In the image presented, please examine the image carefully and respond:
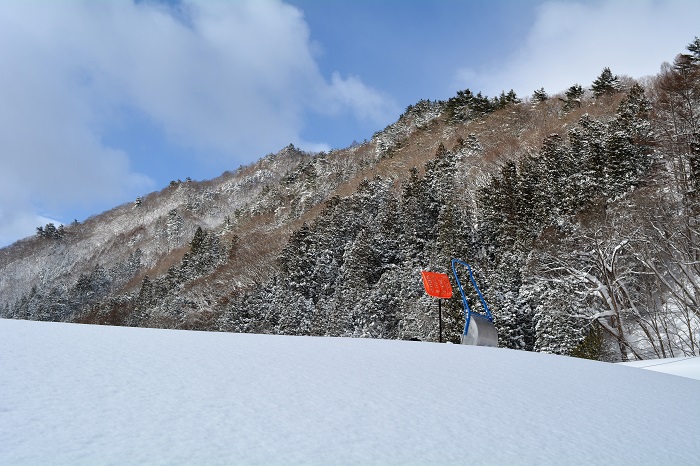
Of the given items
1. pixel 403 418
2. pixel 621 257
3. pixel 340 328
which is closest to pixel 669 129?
pixel 621 257

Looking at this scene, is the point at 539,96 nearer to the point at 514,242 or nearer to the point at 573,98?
the point at 573,98

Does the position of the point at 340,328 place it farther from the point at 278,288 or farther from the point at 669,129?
the point at 669,129

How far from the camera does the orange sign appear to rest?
560 inches

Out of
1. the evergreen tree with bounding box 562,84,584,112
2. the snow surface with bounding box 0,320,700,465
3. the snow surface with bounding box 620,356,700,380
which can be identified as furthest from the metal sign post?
the evergreen tree with bounding box 562,84,584,112

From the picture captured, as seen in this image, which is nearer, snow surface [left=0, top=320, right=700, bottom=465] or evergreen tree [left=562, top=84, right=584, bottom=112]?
snow surface [left=0, top=320, right=700, bottom=465]

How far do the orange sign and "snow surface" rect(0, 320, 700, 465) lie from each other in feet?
35.2

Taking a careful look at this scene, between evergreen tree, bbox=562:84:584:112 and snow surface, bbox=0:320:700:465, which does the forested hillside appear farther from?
snow surface, bbox=0:320:700:465

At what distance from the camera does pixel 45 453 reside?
49.7 inches

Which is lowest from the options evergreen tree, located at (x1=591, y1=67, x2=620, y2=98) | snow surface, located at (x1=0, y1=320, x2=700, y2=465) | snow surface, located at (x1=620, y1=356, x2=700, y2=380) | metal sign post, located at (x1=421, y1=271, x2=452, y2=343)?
snow surface, located at (x1=620, y1=356, x2=700, y2=380)

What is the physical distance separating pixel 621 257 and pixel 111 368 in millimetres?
18065

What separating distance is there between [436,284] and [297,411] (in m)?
13.2

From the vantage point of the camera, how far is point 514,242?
22578 millimetres

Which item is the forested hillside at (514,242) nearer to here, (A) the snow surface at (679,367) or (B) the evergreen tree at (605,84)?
(B) the evergreen tree at (605,84)

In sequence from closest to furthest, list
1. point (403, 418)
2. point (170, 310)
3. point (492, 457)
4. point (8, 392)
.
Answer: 1. point (492, 457)
2. point (8, 392)
3. point (403, 418)
4. point (170, 310)
